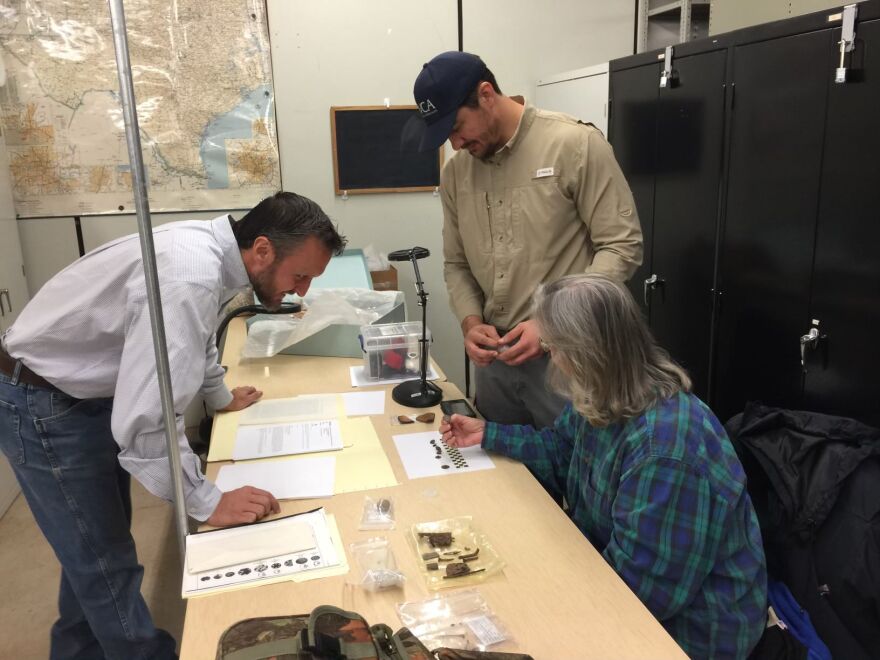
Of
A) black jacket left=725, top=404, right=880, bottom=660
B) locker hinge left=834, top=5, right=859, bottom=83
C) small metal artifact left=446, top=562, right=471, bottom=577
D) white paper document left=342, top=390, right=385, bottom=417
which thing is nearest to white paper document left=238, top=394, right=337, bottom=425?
white paper document left=342, top=390, right=385, bottom=417

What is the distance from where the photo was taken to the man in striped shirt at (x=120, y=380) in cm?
122

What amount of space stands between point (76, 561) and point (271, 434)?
1.63 feet

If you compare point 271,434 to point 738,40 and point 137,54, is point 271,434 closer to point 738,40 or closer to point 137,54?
point 738,40

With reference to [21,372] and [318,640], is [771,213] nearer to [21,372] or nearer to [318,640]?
[318,640]

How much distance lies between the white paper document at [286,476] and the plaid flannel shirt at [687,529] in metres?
0.60

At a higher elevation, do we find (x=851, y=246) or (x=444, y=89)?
(x=444, y=89)

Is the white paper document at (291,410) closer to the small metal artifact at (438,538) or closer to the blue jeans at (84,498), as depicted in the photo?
the blue jeans at (84,498)

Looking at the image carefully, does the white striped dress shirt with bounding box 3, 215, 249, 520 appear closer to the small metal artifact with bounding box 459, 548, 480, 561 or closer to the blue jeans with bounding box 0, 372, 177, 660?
the blue jeans with bounding box 0, 372, 177, 660

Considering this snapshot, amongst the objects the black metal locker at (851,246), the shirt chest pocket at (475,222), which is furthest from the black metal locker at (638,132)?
the shirt chest pocket at (475,222)

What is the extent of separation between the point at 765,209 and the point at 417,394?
4.09ft

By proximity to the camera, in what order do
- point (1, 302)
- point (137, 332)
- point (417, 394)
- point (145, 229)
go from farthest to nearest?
1. point (1, 302)
2. point (417, 394)
3. point (137, 332)
4. point (145, 229)

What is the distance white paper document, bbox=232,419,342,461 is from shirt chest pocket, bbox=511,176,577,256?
0.72 m

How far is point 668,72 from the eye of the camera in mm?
2527

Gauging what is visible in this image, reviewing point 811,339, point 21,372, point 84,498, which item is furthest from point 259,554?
point 811,339
